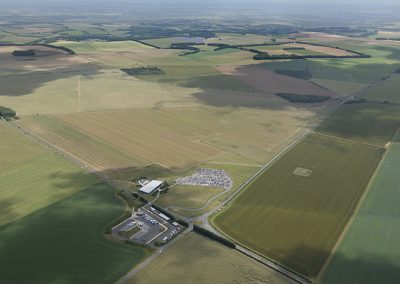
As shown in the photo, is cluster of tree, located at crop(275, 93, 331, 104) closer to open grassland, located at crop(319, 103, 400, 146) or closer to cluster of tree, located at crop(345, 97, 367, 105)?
cluster of tree, located at crop(345, 97, 367, 105)

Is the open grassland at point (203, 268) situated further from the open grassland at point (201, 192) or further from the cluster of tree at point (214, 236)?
the open grassland at point (201, 192)

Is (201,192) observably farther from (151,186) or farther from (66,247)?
(66,247)

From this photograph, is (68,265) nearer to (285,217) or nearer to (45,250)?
(45,250)

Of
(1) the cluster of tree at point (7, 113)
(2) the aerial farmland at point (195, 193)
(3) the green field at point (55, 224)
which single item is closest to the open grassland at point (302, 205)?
(2) the aerial farmland at point (195, 193)

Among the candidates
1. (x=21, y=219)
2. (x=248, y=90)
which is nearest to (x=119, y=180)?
(x=21, y=219)

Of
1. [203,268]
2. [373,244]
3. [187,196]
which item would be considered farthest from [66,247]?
[373,244]

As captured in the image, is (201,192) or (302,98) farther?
(302,98)

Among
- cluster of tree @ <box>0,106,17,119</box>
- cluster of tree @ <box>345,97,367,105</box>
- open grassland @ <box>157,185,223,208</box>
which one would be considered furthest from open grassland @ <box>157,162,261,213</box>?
cluster of tree @ <box>345,97,367,105</box>
